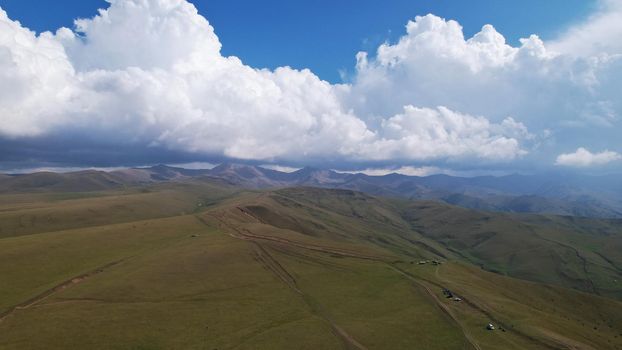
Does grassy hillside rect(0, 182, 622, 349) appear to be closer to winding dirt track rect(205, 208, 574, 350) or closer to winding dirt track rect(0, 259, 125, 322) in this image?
winding dirt track rect(0, 259, 125, 322)

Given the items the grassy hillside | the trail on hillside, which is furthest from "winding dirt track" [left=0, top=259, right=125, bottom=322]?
the trail on hillside

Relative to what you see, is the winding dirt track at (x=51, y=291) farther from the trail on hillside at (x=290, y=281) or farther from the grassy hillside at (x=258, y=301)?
the trail on hillside at (x=290, y=281)

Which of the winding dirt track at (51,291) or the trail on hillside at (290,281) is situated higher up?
the winding dirt track at (51,291)

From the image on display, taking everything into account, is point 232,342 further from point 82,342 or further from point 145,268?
point 145,268

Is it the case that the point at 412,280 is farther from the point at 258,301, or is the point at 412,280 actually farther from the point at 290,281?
the point at 258,301

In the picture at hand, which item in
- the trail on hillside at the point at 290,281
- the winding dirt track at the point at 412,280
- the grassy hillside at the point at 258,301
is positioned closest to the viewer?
the grassy hillside at the point at 258,301

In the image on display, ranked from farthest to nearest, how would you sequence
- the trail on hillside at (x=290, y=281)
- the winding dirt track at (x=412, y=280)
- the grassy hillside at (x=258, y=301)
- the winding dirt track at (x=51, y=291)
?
the winding dirt track at (x=51, y=291) < the winding dirt track at (x=412, y=280) < the trail on hillside at (x=290, y=281) < the grassy hillside at (x=258, y=301)

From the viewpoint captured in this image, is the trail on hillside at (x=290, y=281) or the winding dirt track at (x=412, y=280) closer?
the trail on hillside at (x=290, y=281)

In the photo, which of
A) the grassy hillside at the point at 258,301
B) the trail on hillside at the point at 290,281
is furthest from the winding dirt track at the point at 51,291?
the trail on hillside at the point at 290,281

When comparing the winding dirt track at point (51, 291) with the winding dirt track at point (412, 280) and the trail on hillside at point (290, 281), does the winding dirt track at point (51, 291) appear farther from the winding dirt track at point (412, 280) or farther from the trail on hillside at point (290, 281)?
the winding dirt track at point (412, 280)
